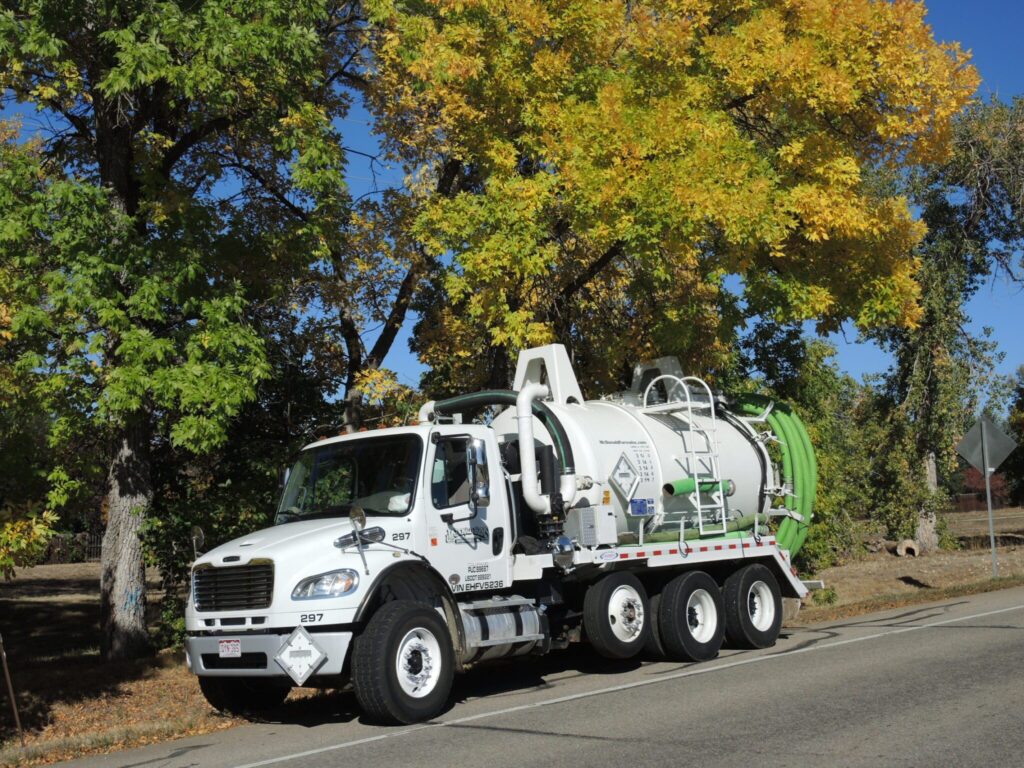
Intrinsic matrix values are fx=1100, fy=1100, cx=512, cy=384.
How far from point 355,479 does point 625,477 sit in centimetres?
338

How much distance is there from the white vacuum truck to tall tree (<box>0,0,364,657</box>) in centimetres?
290

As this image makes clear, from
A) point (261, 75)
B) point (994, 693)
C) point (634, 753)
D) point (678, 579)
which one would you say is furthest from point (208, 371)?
point (994, 693)

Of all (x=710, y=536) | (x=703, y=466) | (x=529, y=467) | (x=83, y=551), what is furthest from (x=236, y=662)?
(x=83, y=551)

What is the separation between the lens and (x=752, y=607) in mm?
14094

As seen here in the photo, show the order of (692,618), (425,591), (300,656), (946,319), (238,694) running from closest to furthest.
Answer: (300,656) < (425,591) < (238,694) < (692,618) < (946,319)

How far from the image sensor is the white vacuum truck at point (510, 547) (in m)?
9.41

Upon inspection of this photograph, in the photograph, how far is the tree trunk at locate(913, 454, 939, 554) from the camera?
2939 cm

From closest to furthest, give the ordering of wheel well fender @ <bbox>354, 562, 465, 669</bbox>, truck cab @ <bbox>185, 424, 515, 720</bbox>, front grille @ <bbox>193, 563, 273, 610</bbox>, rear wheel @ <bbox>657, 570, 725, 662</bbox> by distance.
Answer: truck cab @ <bbox>185, 424, 515, 720</bbox> < front grille @ <bbox>193, 563, 273, 610</bbox> < wheel well fender @ <bbox>354, 562, 465, 669</bbox> < rear wheel @ <bbox>657, 570, 725, 662</bbox>

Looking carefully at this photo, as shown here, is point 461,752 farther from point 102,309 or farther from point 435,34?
point 435,34

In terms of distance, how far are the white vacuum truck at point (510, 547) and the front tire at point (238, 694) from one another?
2cm

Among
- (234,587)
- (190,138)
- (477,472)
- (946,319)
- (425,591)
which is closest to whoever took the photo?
(234,587)

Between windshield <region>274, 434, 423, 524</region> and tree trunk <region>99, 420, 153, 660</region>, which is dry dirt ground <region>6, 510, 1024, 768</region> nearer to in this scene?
tree trunk <region>99, 420, 153, 660</region>

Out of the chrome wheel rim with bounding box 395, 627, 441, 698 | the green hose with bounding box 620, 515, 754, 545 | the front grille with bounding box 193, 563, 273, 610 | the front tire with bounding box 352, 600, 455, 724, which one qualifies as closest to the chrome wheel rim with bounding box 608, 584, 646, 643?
the green hose with bounding box 620, 515, 754, 545

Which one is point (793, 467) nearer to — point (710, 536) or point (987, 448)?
point (710, 536)
